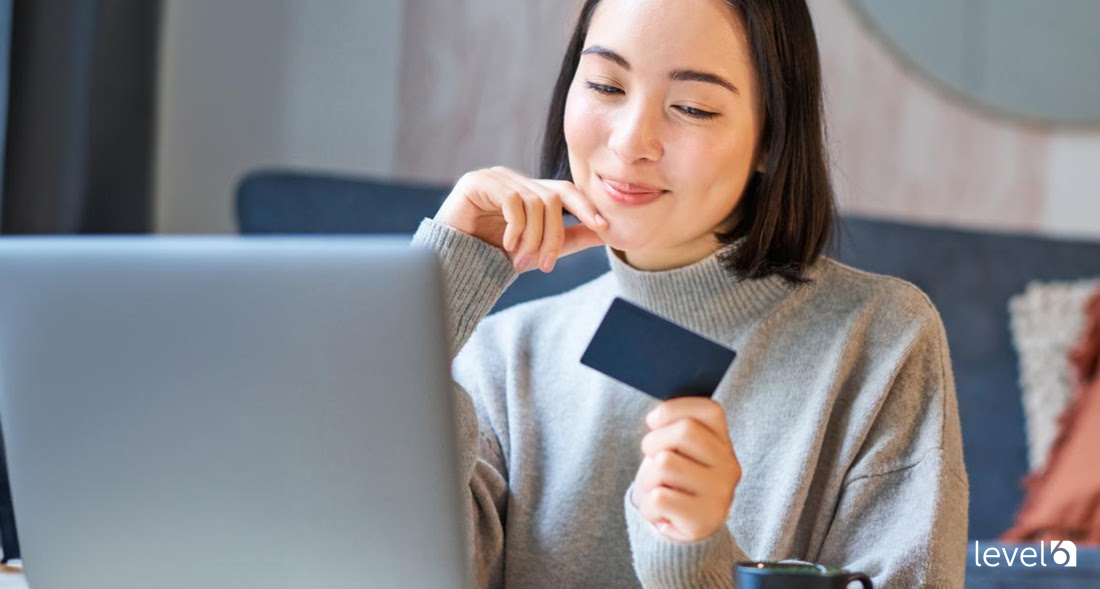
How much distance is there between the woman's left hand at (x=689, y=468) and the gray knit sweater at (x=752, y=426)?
0.15 m

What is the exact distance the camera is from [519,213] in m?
1.13

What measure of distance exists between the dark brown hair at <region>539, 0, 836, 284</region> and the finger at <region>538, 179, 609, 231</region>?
0.12 meters

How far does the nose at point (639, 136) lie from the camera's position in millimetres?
1097

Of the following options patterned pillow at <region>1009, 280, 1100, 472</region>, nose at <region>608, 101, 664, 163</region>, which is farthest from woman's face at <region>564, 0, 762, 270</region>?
patterned pillow at <region>1009, 280, 1100, 472</region>

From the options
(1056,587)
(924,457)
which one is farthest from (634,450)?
(1056,587)

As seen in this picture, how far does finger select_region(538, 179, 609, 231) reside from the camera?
1.16 metres

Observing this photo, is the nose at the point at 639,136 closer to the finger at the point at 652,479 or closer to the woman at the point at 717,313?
the woman at the point at 717,313

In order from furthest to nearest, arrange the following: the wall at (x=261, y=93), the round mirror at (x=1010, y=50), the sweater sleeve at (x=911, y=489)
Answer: the round mirror at (x=1010, y=50) < the wall at (x=261, y=93) < the sweater sleeve at (x=911, y=489)

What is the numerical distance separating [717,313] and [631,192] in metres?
0.15

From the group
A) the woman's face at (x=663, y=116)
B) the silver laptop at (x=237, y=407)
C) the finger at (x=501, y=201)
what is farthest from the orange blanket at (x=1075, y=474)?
the silver laptop at (x=237, y=407)

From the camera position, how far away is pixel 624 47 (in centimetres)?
111

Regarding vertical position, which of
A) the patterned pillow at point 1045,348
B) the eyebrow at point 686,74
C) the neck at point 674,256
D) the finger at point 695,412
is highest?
the eyebrow at point 686,74

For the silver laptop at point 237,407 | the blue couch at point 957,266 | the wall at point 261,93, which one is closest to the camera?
the silver laptop at point 237,407

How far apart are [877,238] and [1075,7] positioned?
1088 mm
